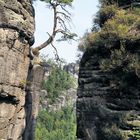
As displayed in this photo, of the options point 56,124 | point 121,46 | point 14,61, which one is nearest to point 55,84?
point 56,124

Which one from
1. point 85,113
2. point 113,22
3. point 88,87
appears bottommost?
point 85,113

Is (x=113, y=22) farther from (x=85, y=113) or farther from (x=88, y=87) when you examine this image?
(x=85, y=113)

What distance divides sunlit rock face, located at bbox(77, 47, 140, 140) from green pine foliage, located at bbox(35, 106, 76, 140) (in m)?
46.0

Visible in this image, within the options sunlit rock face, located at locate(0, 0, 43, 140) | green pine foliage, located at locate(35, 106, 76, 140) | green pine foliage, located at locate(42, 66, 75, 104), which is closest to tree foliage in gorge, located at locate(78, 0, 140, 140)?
sunlit rock face, located at locate(0, 0, 43, 140)

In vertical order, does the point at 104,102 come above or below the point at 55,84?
below

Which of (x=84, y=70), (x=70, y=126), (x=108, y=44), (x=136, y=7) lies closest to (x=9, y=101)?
(x=84, y=70)

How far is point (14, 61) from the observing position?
19094 millimetres

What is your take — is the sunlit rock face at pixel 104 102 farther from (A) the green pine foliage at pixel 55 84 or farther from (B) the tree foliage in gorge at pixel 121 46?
(A) the green pine foliage at pixel 55 84

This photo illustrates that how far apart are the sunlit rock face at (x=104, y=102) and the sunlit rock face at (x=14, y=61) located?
14.7 ft

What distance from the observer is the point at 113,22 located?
1506cm

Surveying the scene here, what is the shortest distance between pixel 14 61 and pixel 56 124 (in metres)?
49.1

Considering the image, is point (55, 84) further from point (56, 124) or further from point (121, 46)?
point (121, 46)

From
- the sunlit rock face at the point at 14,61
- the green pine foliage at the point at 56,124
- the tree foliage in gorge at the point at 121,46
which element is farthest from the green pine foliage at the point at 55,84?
the tree foliage in gorge at the point at 121,46

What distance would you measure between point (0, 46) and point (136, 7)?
6938mm
